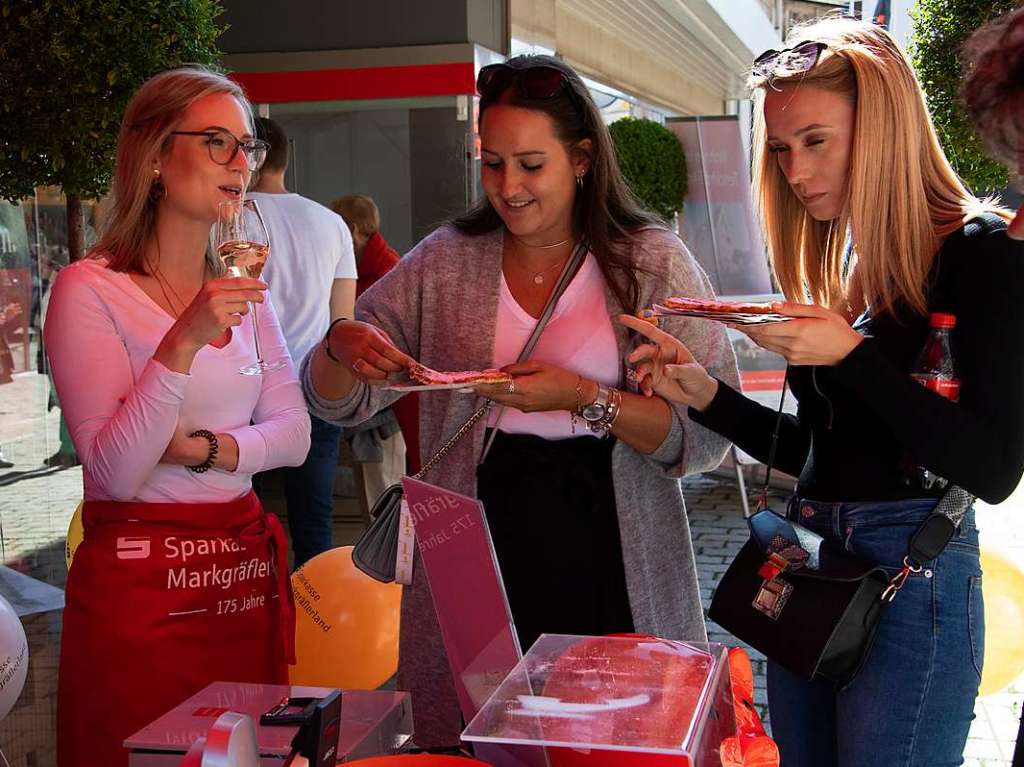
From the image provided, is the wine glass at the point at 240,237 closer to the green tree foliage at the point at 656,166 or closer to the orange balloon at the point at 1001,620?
the orange balloon at the point at 1001,620

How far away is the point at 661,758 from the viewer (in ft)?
3.47

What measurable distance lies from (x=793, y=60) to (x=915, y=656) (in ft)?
3.57

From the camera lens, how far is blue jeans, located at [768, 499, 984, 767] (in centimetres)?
191

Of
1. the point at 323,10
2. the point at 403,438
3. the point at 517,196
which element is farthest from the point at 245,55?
the point at 517,196

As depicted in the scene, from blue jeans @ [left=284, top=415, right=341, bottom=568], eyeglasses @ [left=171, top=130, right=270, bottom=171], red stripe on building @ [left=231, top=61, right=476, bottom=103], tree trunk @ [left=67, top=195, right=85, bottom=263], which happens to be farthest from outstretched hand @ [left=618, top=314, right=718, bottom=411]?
red stripe on building @ [left=231, top=61, right=476, bottom=103]

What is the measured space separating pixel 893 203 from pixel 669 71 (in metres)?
21.4

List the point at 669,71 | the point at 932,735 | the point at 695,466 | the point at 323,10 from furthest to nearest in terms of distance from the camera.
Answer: the point at 669,71 → the point at 323,10 → the point at 695,466 → the point at 932,735

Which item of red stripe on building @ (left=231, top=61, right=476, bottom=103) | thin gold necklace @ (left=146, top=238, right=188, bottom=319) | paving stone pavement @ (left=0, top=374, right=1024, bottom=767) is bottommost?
paving stone pavement @ (left=0, top=374, right=1024, bottom=767)

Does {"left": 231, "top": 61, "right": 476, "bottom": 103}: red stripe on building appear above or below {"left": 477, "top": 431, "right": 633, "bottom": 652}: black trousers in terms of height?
above

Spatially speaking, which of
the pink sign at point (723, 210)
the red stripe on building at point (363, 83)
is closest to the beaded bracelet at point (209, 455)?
the pink sign at point (723, 210)

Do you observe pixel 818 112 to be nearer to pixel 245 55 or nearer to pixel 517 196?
pixel 517 196

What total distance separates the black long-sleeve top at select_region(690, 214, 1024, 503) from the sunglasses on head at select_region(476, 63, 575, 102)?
0.85 metres

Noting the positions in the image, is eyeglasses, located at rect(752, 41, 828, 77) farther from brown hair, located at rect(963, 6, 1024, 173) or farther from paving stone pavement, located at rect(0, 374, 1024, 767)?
paving stone pavement, located at rect(0, 374, 1024, 767)

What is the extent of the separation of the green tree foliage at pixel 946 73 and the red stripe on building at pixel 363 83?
13.2ft
